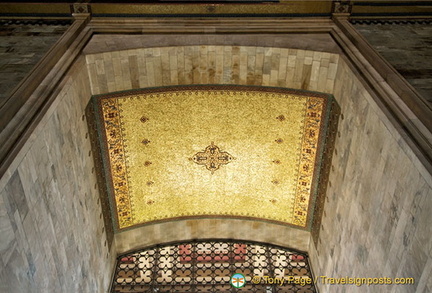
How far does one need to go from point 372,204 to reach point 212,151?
7.66ft

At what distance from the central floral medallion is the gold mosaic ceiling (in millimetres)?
13

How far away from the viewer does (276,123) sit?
5.34m

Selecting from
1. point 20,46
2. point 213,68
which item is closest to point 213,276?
point 213,68

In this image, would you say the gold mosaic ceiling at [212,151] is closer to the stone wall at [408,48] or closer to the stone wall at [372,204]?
the stone wall at [372,204]

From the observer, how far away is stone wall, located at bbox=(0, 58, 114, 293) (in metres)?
3.05

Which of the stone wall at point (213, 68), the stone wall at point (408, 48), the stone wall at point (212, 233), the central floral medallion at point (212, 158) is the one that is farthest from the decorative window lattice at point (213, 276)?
the stone wall at point (408, 48)

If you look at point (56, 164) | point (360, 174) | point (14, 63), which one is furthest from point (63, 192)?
point (360, 174)

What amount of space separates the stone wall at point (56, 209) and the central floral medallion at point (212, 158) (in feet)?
4.47

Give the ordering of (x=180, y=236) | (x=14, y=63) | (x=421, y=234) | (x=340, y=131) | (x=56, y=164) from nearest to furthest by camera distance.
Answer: (x=421, y=234), (x=56, y=164), (x=14, y=63), (x=340, y=131), (x=180, y=236)

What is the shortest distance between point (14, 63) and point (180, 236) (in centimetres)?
329

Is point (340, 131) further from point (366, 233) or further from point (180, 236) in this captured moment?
point (180, 236)

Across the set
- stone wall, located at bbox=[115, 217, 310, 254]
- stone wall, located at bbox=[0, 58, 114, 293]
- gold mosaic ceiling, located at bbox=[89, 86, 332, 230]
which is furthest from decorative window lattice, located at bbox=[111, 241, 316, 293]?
stone wall, located at bbox=[0, 58, 114, 293]

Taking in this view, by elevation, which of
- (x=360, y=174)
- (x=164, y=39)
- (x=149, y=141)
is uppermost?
(x=164, y=39)

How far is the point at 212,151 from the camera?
5684mm
